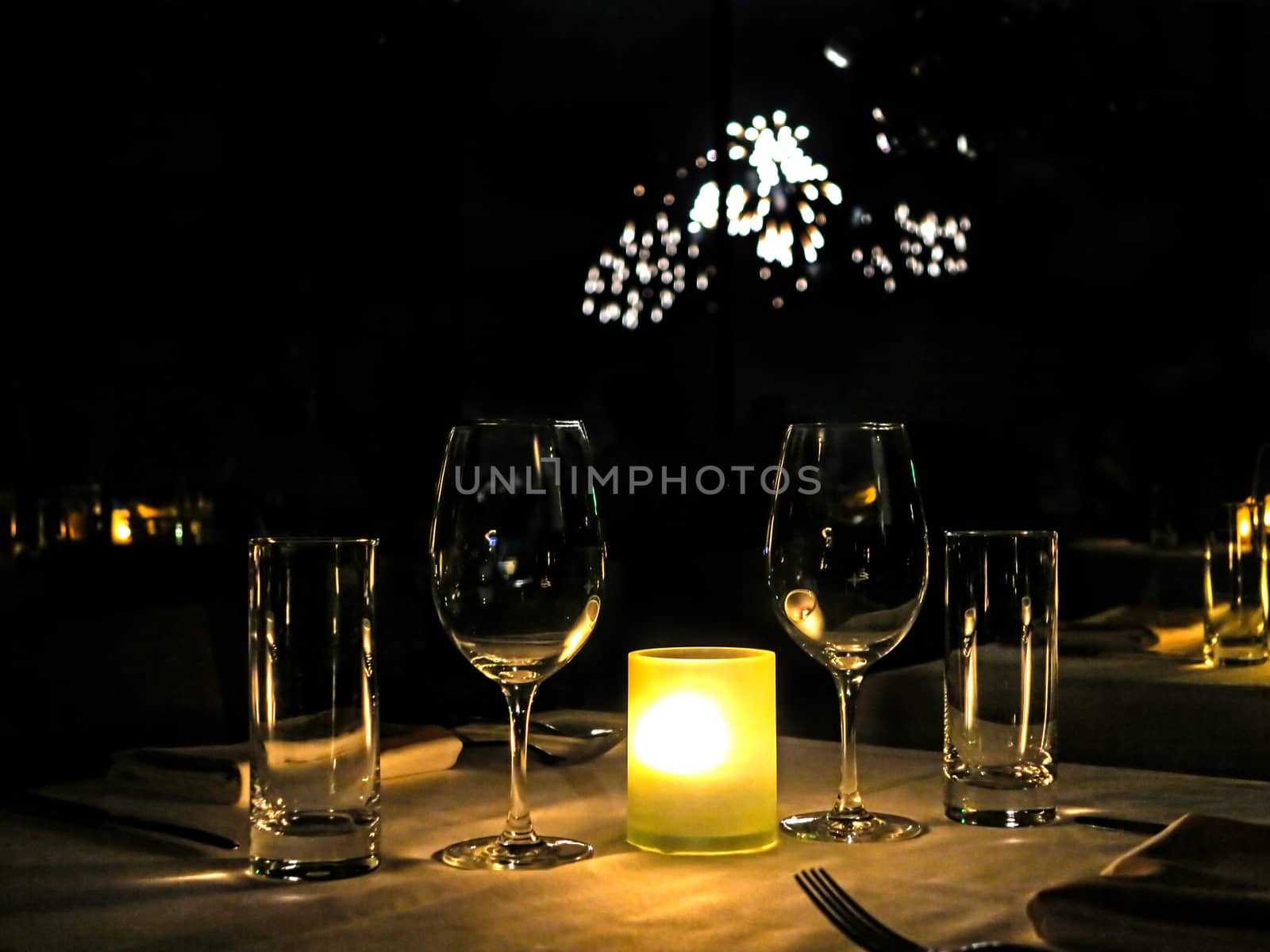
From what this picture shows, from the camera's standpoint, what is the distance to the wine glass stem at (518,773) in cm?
81

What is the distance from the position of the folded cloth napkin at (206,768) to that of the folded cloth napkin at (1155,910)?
1.63 ft

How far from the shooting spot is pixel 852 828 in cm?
87

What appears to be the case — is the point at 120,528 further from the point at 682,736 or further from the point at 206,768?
the point at 682,736

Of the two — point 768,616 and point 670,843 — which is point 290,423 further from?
point 670,843

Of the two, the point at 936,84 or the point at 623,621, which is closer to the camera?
the point at 623,621

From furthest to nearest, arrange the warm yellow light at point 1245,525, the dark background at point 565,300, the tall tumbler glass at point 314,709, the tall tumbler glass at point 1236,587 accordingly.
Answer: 1. the dark background at point 565,300
2. the warm yellow light at point 1245,525
3. the tall tumbler glass at point 1236,587
4. the tall tumbler glass at point 314,709

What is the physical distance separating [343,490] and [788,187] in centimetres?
212

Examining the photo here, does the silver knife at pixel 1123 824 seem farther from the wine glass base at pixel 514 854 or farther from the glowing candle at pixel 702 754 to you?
the wine glass base at pixel 514 854

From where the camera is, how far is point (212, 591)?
238 centimetres

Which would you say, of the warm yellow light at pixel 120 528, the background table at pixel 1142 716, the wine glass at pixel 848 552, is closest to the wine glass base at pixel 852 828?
the wine glass at pixel 848 552

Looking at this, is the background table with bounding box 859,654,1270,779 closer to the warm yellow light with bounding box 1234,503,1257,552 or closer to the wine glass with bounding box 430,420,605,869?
the warm yellow light with bounding box 1234,503,1257,552

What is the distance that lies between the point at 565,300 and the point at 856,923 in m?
3.33

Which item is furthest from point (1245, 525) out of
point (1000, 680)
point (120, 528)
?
point (120, 528)

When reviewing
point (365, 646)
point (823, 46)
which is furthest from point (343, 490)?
point (823, 46)
